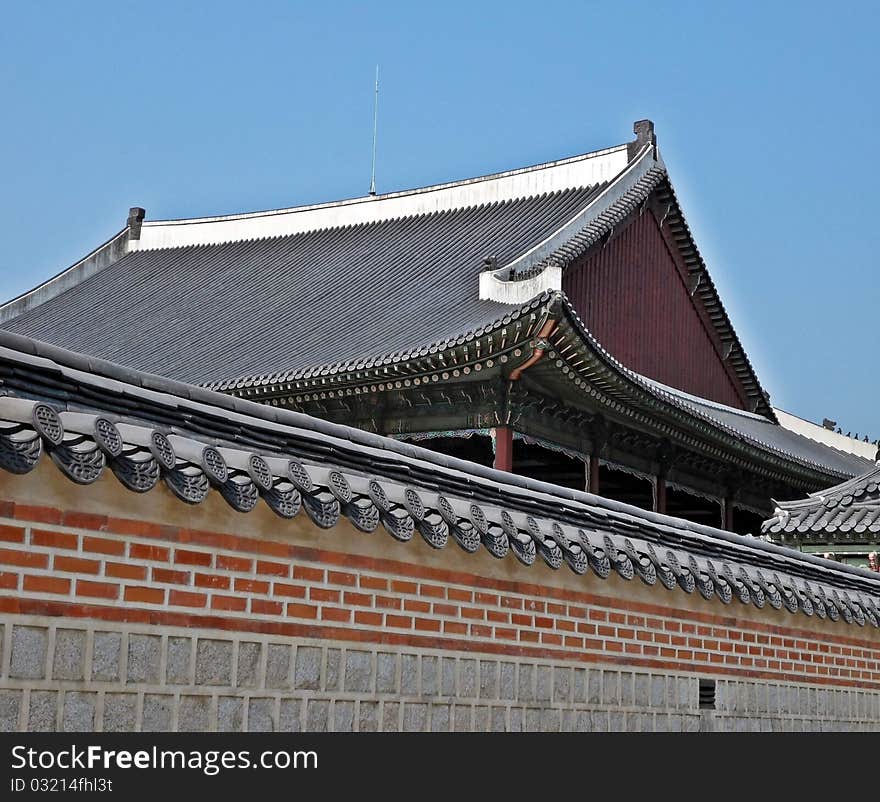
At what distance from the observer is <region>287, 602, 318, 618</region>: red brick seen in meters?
5.32

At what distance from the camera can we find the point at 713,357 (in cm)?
2209

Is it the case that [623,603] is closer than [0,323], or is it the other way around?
[623,603]

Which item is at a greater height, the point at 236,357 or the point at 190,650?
the point at 236,357

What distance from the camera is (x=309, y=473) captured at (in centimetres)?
529

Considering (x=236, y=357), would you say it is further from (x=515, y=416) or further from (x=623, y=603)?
(x=623, y=603)

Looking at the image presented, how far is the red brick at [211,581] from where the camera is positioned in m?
4.92

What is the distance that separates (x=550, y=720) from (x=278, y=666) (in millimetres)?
1980

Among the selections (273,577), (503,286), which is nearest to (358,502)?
(273,577)
